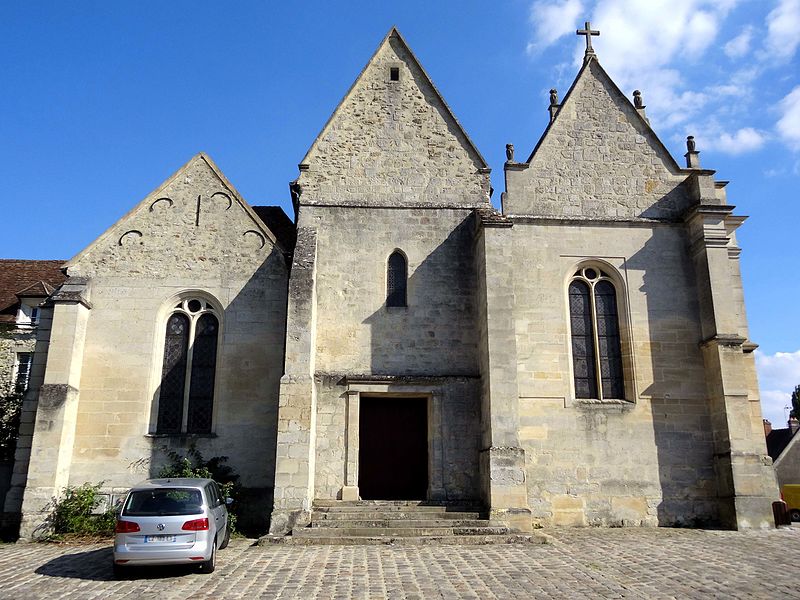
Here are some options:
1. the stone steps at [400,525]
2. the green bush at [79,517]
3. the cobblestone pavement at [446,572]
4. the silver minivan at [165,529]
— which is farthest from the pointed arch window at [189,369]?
the silver minivan at [165,529]

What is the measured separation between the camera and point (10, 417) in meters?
17.2

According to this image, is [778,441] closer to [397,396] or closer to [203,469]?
[397,396]

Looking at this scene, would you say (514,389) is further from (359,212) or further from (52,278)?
(52,278)

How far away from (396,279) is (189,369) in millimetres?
5627

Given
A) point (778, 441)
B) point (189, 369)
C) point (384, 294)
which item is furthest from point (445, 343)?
point (778, 441)

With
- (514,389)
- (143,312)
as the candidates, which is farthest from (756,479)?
(143,312)

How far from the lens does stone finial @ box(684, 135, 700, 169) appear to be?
1802 centimetres

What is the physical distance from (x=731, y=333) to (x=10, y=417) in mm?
18639

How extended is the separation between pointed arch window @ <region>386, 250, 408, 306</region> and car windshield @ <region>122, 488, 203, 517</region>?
24.2ft

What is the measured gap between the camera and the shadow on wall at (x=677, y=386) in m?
15.4

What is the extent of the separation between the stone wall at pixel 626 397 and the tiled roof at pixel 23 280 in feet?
57.1

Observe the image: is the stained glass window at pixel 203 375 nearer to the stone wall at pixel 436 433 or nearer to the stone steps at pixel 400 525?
the stone wall at pixel 436 433

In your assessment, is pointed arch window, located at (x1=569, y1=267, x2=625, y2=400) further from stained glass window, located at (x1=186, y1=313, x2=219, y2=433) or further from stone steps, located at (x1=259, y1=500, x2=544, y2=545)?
stained glass window, located at (x1=186, y1=313, x2=219, y2=433)

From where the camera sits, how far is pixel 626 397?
52.9 ft
